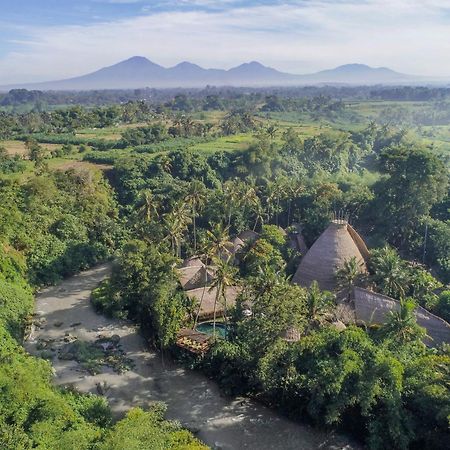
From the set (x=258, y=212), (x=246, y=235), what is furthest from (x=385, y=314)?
(x=258, y=212)

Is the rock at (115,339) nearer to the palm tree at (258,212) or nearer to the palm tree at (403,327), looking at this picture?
the palm tree at (403,327)

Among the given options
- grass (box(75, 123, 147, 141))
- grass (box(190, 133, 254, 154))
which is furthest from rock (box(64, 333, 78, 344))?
grass (box(75, 123, 147, 141))

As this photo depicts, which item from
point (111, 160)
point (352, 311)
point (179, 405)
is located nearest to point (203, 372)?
point (179, 405)

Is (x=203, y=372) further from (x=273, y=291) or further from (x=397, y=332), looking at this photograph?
(x=397, y=332)

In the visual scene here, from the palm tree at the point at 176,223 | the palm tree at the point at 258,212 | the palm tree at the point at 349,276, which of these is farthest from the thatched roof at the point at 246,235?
the palm tree at the point at 349,276

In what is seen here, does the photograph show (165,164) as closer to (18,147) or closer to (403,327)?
(18,147)

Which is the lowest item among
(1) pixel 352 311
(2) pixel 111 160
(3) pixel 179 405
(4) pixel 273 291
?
(3) pixel 179 405

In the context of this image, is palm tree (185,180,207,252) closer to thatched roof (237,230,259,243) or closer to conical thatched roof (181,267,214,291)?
thatched roof (237,230,259,243)

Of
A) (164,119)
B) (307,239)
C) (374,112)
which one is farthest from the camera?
(374,112)
